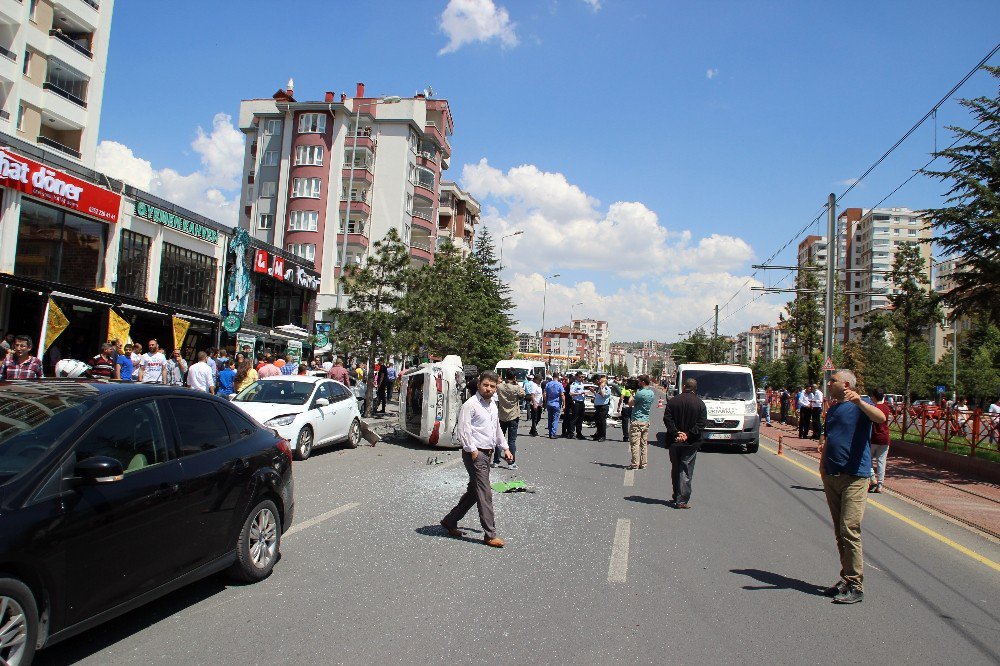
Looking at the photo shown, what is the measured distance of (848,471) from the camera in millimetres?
5875

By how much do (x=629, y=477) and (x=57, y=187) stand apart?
58.7 feet

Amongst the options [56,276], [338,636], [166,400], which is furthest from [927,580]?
[56,276]

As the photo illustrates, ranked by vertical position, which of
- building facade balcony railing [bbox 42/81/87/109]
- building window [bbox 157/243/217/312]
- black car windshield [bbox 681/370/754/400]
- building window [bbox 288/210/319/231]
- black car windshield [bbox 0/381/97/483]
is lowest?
black car windshield [bbox 0/381/97/483]

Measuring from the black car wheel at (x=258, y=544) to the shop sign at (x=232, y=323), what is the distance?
22506mm

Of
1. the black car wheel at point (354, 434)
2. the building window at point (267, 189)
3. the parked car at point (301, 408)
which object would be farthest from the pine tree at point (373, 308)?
the building window at point (267, 189)

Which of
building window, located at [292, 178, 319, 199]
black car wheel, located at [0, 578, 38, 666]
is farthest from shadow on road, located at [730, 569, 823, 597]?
building window, located at [292, 178, 319, 199]

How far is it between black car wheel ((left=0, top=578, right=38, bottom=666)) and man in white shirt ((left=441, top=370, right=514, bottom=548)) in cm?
408

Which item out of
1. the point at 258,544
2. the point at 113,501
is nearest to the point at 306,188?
the point at 258,544

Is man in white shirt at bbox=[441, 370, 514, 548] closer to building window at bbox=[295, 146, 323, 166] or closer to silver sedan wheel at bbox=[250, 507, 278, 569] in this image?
silver sedan wheel at bbox=[250, 507, 278, 569]

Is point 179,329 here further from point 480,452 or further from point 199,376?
point 480,452

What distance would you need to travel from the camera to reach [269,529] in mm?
5785

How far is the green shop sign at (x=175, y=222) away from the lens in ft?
77.7

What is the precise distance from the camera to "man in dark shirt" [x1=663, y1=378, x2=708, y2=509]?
9531 mm

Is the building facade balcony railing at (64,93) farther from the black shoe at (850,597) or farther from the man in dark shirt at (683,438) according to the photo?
the black shoe at (850,597)
